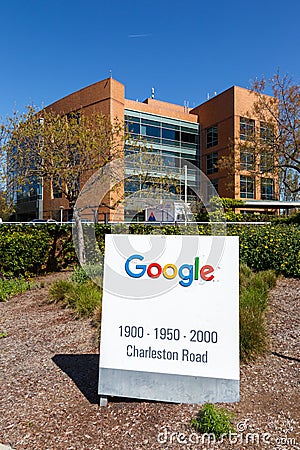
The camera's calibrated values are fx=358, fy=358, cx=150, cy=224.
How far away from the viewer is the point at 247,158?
64.8 ft

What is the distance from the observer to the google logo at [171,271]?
301cm

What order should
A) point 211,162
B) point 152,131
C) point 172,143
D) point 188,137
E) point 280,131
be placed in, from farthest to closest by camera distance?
point 188,137, point 211,162, point 172,143, point 152,131, point 280,131

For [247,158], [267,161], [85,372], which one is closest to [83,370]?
[85,372]

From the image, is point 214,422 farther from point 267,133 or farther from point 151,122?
point 151,122

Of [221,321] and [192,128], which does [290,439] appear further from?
[192,128]

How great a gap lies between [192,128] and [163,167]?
2844 centimetres

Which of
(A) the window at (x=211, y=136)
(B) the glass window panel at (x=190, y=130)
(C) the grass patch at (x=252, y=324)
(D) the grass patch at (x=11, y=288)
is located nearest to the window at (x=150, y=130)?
(B) the glass window panel at (x=190, y=130)

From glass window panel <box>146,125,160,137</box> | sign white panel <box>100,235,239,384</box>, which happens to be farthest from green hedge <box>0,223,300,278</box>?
glass window panel <box>146,125,160,137</box>

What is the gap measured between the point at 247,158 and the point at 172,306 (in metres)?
18.0

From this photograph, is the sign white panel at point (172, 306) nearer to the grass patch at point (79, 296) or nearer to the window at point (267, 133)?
the grass patch at point (79, 296)

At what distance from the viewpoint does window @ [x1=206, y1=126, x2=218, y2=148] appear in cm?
3771

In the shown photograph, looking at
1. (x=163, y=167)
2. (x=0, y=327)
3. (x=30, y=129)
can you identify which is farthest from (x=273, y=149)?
(x=0, y=327)

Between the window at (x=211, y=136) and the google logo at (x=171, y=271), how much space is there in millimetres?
36065

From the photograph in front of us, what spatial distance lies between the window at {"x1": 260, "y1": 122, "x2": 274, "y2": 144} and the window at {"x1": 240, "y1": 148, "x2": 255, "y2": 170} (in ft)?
3.09
